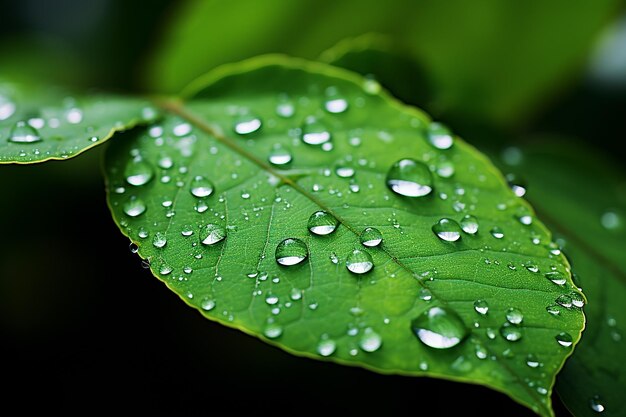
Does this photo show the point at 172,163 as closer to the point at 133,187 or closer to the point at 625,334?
the point at 133,187

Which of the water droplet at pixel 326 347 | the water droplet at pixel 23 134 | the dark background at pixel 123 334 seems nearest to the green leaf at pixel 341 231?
the water droplet at pixel 326 347

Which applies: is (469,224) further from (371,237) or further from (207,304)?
(207,304)

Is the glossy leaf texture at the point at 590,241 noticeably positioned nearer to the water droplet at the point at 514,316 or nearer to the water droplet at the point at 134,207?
the water droplet at the point at 514,316

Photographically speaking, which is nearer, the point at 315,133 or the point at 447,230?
the point at 447,230

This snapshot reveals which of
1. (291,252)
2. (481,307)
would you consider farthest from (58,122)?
(481,307)

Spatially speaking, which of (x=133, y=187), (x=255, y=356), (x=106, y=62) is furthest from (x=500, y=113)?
(x=106, y=62)

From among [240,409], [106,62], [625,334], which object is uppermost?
[106,62]
